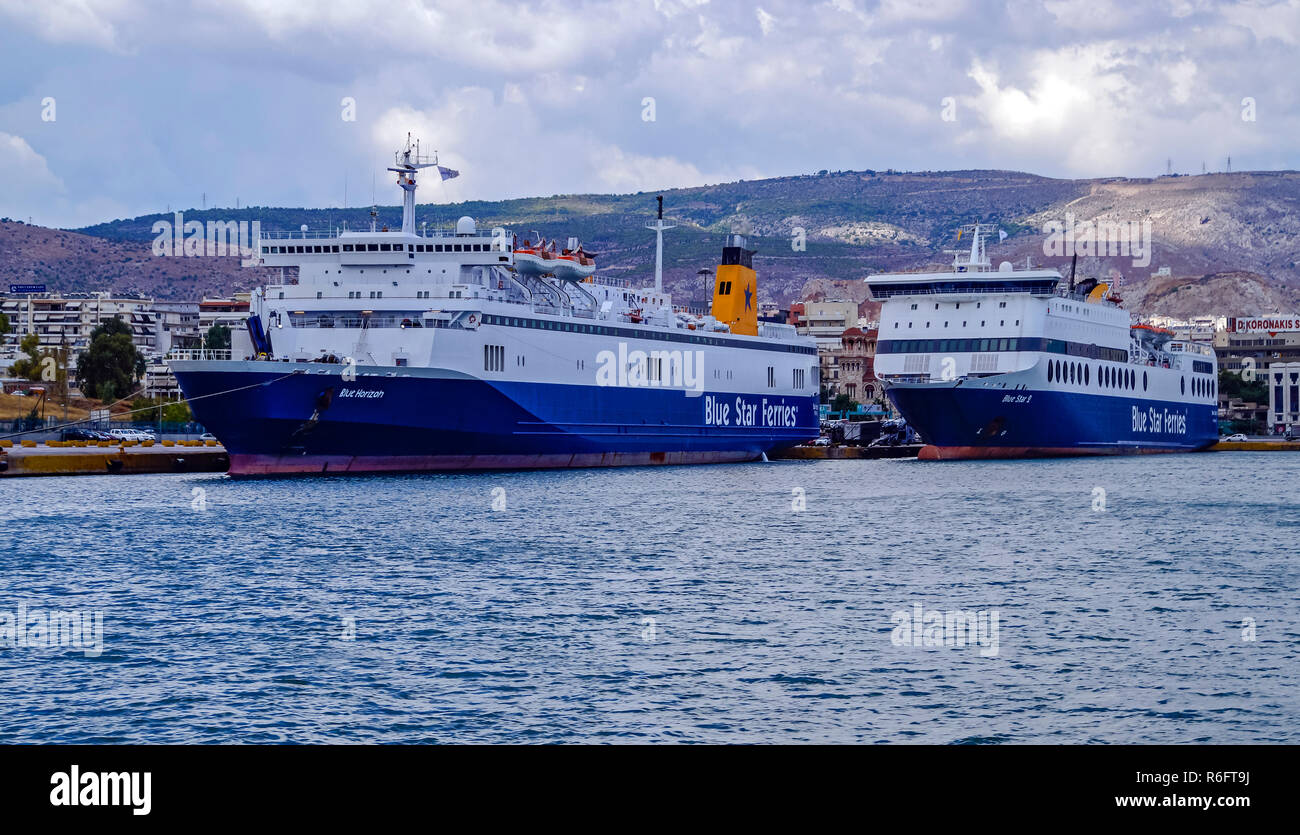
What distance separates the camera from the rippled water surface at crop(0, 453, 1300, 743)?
16219 millimetres

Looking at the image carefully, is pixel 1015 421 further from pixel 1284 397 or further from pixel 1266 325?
pixel 1266 325

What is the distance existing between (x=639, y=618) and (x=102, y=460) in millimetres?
44985

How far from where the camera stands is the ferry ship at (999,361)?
7175cm

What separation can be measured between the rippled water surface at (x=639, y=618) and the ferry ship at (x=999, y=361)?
27.2 meters

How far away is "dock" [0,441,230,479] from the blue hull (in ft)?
106

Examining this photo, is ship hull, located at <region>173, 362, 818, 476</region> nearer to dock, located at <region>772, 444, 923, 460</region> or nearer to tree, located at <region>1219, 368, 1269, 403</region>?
dock, located at <region>772, 444, 923, 460</region>

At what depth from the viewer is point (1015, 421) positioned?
7294 centimetres

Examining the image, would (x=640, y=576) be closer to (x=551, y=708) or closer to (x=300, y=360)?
(x=551, y=708)

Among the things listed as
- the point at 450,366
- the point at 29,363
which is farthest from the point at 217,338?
the point at 450,366

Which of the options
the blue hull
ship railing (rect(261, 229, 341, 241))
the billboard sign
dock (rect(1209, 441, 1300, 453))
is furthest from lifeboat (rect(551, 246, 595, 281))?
the billboard sign

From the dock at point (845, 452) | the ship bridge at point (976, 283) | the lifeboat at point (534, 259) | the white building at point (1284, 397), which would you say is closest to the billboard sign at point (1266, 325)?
the white building at point (1284, 397)

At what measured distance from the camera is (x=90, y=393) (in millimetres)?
103312
